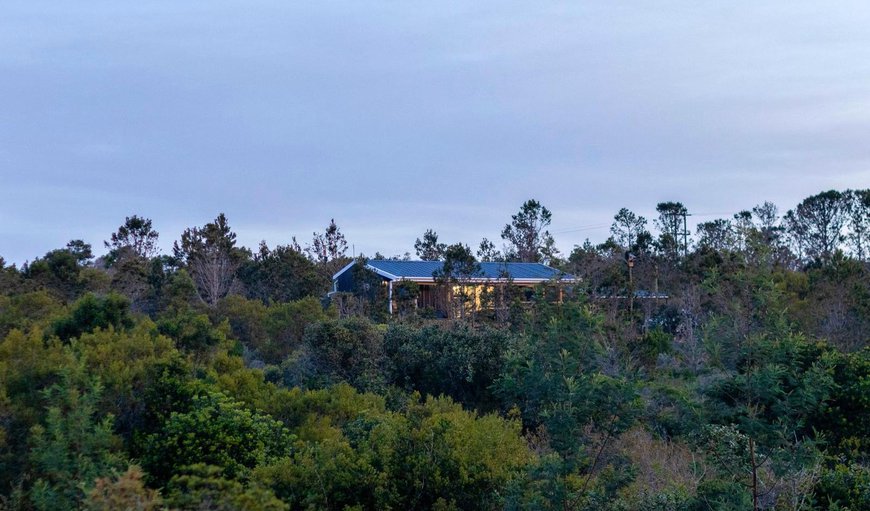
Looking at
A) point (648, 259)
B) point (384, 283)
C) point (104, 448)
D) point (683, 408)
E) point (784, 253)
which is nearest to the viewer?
point (683, 408)

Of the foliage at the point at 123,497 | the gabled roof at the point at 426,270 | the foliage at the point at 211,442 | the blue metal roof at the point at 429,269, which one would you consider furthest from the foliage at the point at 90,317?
the blue metal roof at the point at 429,269

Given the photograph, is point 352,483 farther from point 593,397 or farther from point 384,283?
point 384,283

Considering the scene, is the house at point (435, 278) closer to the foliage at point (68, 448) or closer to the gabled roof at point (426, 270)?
the gabled roof at point (426, 270)

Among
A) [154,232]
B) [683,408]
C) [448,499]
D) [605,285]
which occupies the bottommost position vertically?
[448,499]

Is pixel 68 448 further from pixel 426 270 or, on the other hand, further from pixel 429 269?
pixel 429 269

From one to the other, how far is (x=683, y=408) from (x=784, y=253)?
44595 millimetres

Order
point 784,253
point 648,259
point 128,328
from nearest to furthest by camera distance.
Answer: point 128,328 → point 648,259 → point 784,253

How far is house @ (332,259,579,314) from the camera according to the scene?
30766 mm

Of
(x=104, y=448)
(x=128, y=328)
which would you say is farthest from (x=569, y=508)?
(x=128, y=328)

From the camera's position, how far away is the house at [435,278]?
30766 mm

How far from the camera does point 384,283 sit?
3428 cm

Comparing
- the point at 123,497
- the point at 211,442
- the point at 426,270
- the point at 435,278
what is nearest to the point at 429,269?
the point at 426,270

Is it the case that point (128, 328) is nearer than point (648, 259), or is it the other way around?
point (128, 328)

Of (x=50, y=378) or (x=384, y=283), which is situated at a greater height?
(x=384, y=283)
